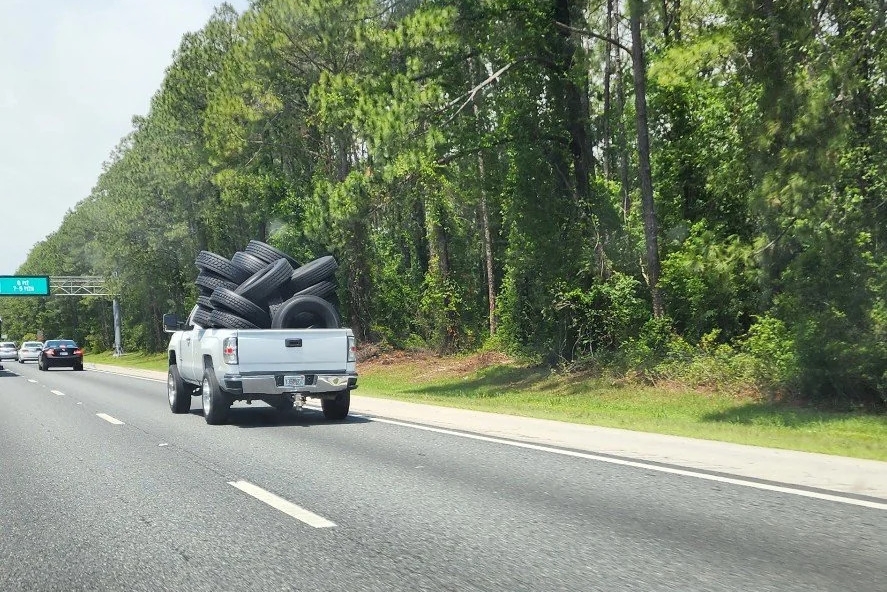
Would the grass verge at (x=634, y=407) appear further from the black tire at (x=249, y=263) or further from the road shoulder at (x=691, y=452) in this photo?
the black tire at (x=249, y=263)

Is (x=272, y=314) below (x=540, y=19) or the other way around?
below

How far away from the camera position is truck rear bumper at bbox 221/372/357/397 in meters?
13.9

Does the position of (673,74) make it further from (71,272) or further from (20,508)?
(71,272)

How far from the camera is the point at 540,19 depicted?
23.2 meters

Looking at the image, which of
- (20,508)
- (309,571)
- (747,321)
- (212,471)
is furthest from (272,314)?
(747,321)

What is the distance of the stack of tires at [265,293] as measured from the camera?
583 inches

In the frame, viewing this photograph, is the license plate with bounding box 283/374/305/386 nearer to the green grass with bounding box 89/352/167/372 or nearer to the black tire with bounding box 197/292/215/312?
the black tire with bounding box 197/292/215/312

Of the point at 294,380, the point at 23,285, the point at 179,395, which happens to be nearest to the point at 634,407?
the point at 294,380

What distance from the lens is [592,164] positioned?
24.8 metres

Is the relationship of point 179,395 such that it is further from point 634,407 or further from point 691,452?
point 691,452

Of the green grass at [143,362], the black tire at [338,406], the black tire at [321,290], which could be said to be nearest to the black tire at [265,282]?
Answer: the black tire at [321,290]

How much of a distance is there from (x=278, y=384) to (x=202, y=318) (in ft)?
8.35

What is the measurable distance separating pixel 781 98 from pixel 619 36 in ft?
39.0

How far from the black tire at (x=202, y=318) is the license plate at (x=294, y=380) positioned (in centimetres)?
181
